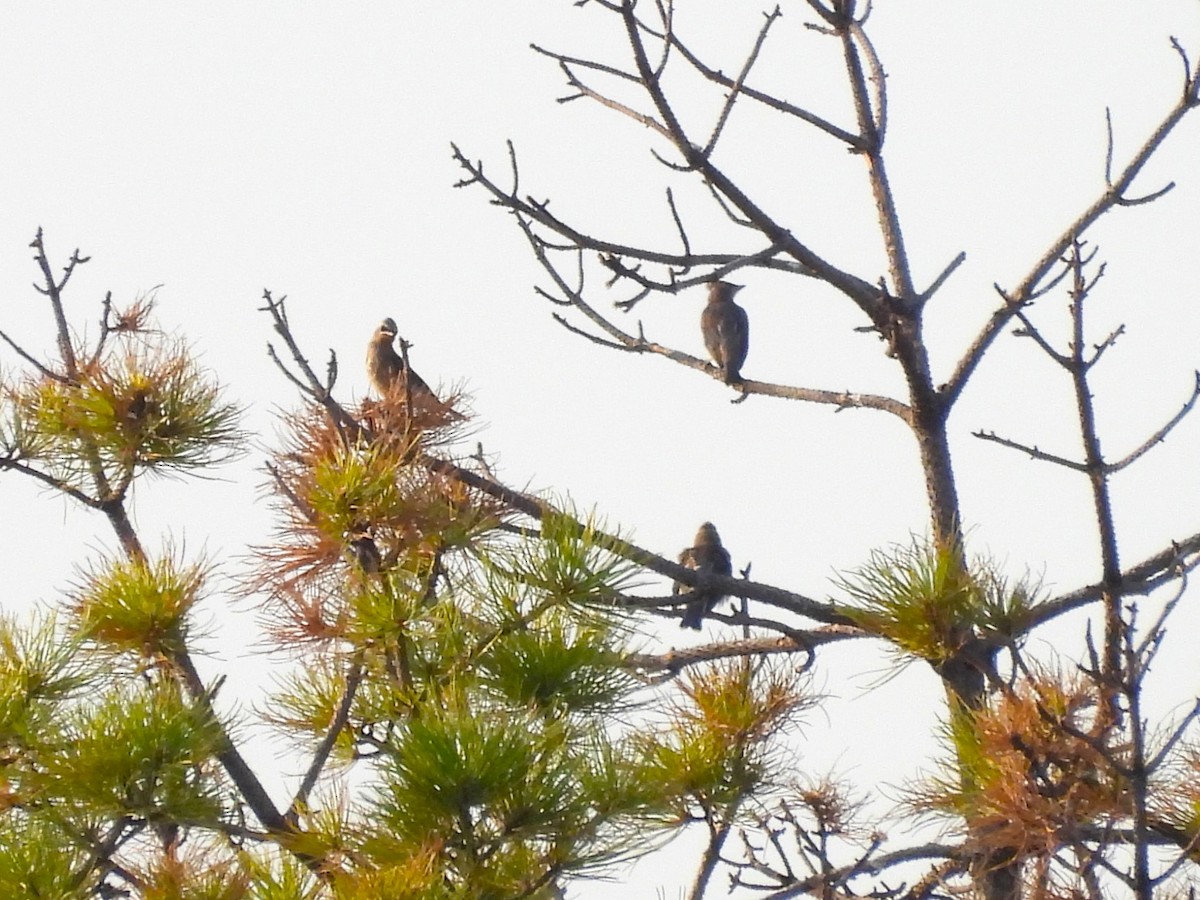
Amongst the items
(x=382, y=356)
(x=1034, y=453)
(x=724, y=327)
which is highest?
(x=724, y=327)

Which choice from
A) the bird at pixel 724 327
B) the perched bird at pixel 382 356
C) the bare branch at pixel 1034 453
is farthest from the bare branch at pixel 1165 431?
the bird at pixel 724 327

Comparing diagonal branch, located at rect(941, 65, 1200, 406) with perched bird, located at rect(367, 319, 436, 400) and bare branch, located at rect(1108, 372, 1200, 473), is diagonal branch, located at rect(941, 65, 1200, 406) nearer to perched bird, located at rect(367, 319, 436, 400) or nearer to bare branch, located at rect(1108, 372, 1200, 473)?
bare branch, located at rect(1108, 372, 1200, 473)

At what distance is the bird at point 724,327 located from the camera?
30.7ft

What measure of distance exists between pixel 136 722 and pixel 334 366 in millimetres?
727

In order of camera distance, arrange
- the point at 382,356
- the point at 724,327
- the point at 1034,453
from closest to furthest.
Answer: the point at 1034,453
the point at 382,356
the point at 724,327

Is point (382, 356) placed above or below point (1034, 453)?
above

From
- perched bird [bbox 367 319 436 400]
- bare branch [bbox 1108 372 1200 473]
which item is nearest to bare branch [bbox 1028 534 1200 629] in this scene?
bare branch [bbox 1108 372 1200 473]

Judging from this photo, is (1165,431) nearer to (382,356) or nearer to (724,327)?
(382,356)

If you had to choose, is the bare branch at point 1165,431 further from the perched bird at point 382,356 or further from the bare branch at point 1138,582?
the perched bird at point 382,356

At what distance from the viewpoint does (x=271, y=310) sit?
306cm

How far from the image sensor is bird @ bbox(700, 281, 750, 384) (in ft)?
30.7

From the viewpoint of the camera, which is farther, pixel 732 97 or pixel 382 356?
pixel 382 356

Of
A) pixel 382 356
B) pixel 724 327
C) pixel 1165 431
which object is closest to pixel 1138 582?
pixel 1165 431

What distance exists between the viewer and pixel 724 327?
942cm
